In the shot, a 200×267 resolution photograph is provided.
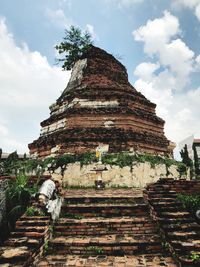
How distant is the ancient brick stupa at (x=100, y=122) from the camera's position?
10094 mm

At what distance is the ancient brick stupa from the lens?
33.1 ft

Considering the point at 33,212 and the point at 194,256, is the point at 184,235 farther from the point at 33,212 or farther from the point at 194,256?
the point at 33,212

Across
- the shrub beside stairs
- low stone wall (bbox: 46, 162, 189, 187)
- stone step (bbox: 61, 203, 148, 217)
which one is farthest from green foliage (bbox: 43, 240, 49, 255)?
low stone wall (bbox: 46, 162, 189, 187)

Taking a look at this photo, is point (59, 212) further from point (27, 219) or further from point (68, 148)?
point (68, 148)

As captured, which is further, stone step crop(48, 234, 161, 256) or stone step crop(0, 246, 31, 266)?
stone step crop(48, 234, 161, 256)

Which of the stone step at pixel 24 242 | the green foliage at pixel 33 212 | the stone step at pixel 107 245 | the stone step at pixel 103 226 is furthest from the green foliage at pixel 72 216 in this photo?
the stone step at pixel 24 242

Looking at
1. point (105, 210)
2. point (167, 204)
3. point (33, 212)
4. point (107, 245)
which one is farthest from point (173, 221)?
point (33, 212)

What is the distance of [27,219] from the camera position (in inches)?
183

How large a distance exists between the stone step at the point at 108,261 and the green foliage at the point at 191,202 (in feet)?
4.70

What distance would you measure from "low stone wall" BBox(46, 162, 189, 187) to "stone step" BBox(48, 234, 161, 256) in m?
4.12

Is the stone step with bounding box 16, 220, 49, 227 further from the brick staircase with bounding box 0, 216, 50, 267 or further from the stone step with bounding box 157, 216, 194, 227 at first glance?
the stone step with bounding box 157, 216, 194, 227

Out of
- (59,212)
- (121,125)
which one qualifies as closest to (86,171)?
(121,125)

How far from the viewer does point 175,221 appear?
176 inches

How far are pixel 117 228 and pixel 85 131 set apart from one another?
5662 mm
